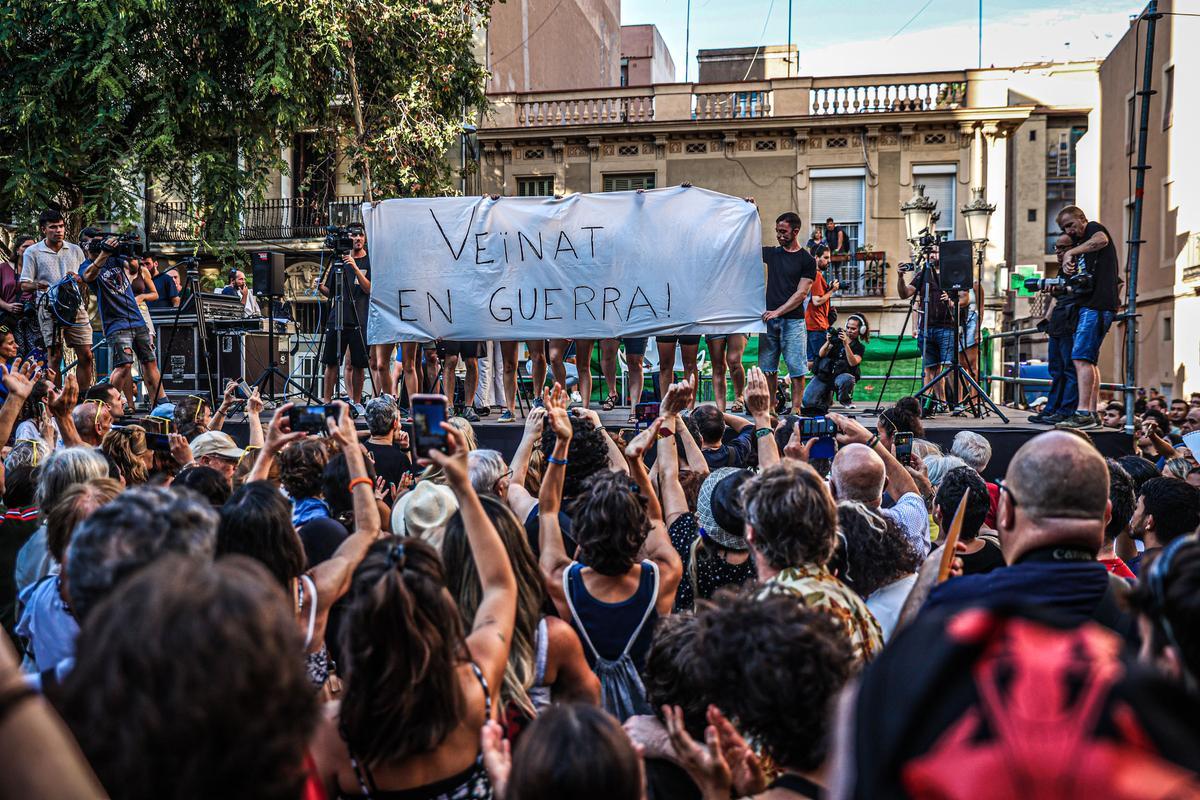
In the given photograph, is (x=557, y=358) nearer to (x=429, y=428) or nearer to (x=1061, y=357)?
(x=1061, y=357)

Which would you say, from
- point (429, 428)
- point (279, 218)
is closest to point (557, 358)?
point (429, 428)

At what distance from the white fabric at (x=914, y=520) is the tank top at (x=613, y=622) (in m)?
1.24

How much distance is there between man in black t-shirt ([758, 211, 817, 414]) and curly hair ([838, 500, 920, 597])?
5.73 meters

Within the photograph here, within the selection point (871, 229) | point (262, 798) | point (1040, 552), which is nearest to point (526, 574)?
point (1040, 552)

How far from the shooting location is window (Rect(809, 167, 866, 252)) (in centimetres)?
2398

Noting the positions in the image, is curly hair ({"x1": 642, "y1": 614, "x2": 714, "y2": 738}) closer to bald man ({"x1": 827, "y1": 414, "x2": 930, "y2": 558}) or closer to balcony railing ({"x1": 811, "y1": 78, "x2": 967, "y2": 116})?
bald man ({"x1": 827, "y1": 414, "x2": 930, "y2": 558})

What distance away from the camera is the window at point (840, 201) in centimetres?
2398

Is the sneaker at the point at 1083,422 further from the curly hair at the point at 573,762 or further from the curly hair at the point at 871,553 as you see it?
the curly hair at the point at 573,762

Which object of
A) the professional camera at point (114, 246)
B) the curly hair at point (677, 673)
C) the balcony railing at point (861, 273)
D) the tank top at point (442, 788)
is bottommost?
the tank top at point (442, 788)

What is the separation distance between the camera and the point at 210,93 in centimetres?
1716

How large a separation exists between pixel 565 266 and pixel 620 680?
6496mm

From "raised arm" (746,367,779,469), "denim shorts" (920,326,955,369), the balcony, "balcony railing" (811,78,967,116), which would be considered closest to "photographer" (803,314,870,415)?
"denim shorts" (920,326,955,369)

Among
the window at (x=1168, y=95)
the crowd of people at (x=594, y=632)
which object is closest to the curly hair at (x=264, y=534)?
the crowd of people at (x=594, y=632)

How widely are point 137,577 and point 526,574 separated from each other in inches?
60.3
